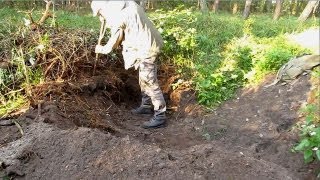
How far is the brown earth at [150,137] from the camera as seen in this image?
3.16m

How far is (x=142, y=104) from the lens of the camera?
16.6 feet

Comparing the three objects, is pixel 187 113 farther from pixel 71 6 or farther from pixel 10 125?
pixel 71 6

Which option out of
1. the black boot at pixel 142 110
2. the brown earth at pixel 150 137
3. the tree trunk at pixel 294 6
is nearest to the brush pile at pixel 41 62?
the brown earth at pixel 150 137

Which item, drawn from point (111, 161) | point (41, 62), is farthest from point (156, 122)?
point (41, 62)

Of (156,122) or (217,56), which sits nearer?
(156,122)

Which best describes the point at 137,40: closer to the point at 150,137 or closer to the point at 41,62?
the point at 150,137

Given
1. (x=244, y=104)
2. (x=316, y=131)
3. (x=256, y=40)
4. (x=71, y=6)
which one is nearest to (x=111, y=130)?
(x=244, y=104)

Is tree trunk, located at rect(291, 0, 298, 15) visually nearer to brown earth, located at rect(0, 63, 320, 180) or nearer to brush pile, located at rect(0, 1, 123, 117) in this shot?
brown earth, located at rect(0, 63, 320, 180)

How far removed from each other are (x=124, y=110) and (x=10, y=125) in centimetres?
159

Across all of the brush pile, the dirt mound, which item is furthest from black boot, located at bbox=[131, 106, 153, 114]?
the dirt mound

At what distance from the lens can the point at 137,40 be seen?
4.40 m

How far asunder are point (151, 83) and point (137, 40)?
0.59 meters

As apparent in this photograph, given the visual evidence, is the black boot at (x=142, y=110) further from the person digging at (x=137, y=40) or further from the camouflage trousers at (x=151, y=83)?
the camouflage trousers at (x=151, y=83)

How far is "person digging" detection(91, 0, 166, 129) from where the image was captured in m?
4.24
